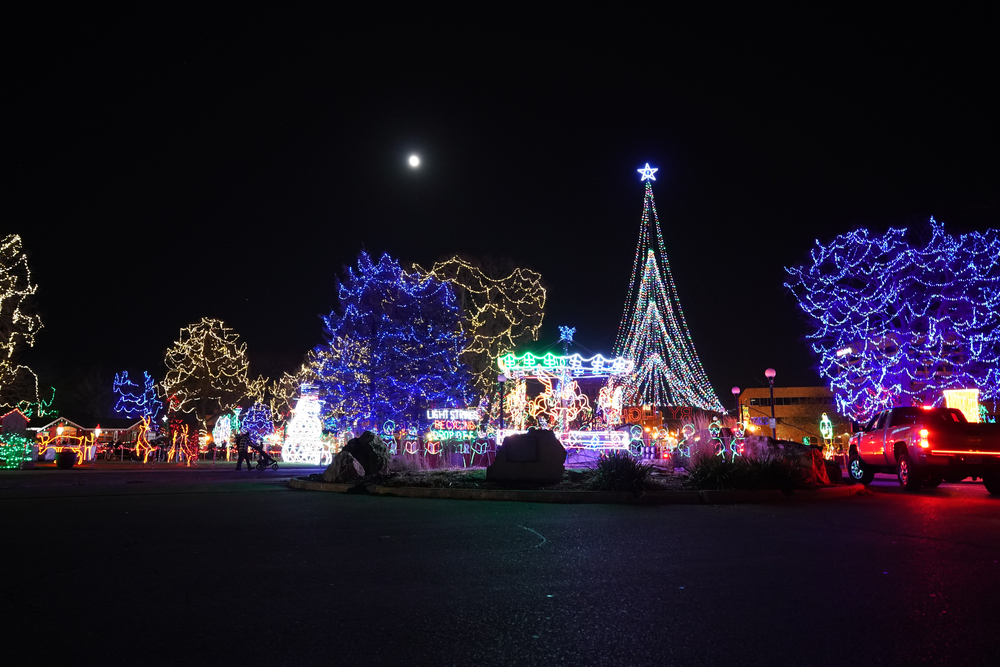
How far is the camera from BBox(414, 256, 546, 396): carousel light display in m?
41.5

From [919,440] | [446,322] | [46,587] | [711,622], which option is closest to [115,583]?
[46,587]

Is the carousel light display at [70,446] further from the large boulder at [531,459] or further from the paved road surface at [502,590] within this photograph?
the paved road surface at [502,590]

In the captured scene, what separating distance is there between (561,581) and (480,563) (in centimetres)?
102

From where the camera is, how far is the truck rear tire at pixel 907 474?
50.0 feet

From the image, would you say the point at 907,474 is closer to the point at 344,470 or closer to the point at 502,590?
the point at 344,470

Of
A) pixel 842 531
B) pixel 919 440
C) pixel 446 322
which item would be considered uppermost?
pixel 446 322

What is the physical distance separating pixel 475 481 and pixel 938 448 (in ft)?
32.1

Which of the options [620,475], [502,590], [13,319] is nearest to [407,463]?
[620,475]

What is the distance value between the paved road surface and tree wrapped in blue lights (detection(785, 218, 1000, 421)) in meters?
23.8

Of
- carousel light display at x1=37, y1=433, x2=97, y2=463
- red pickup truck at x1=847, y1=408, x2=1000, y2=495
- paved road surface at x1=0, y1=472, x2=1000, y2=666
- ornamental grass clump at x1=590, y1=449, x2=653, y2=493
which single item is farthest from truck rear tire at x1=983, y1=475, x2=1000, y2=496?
carousel light display at x1=37, y1=433, x2=97, y2=463

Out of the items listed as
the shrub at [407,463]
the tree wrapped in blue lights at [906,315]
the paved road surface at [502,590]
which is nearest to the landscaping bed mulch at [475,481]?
the shrub at [407,463]

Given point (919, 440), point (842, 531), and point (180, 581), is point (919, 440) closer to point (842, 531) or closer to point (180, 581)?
point (842, 531)

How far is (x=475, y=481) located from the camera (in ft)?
49.0

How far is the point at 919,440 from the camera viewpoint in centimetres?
1484
